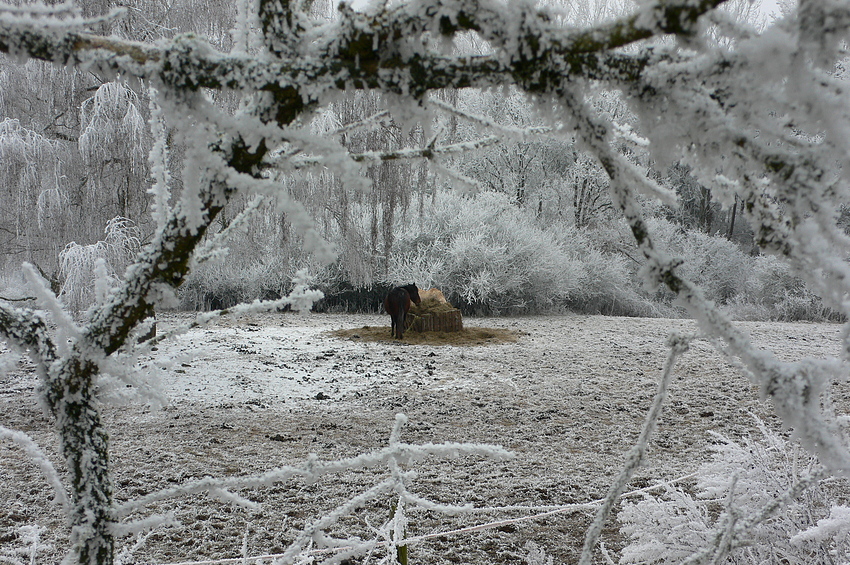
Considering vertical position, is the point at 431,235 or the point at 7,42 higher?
the point at 7,42

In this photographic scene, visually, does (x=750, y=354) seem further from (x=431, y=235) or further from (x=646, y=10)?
→ (x=431, y=235)

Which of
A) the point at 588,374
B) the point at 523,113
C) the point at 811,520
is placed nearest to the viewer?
the point at 811,520

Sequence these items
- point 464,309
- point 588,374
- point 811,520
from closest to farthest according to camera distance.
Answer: point 811,520
point 588,374
point 464,309

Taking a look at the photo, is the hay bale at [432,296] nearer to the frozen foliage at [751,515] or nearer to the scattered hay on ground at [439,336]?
the scattered hay on ground at [439,336]

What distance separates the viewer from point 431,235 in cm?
838

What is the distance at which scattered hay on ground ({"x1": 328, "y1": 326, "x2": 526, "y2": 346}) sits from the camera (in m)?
5.53

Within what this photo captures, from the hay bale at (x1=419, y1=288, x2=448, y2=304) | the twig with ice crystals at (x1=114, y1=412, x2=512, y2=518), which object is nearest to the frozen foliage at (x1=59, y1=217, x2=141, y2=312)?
the hay bale at (x1=419, y1=288, x2=448, y2=304)

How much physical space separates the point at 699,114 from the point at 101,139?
14.6 ft

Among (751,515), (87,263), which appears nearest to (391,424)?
(751,515)

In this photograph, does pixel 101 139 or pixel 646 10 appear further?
pixel 101 139

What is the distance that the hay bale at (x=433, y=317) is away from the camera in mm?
5949

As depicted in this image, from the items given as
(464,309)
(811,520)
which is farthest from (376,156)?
(464,309)

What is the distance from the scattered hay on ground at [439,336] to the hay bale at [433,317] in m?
0.09

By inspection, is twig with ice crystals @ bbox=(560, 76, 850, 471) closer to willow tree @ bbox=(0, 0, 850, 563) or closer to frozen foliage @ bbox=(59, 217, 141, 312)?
willow tree @ bbox=(0, 0, 850, 563)
